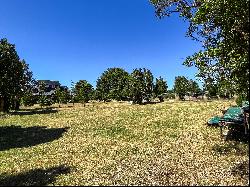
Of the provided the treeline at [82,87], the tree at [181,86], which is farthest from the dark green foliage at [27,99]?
the tree at [181,86]

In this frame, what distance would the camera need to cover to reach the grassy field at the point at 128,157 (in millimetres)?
20016

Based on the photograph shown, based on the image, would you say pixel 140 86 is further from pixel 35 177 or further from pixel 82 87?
pixel 35 177

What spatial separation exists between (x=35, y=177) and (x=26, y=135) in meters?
21.0

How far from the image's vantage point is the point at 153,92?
111 m

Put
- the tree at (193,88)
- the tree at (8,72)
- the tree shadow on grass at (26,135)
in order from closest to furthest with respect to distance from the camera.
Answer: the tree shadow on grass at (26,135) < the tree at (8,72) < the tree at (193,88)

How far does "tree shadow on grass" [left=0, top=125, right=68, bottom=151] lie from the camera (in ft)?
119

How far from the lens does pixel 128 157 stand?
2542cm

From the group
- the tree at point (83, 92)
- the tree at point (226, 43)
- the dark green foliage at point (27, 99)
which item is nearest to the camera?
the tree at point (226, 43)

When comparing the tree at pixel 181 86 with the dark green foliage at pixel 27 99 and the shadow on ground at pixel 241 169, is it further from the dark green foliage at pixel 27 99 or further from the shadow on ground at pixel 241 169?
the shadow on ground at pixel 241 169

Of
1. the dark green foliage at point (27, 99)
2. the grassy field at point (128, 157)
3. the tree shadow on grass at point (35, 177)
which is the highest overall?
the dark green foliage at point (27, 99)

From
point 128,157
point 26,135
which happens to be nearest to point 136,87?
point 26,135

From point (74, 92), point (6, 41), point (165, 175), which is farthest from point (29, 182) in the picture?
point (74, 92)

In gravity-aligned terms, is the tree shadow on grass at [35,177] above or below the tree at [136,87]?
below

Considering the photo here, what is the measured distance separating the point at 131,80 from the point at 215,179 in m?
79.9
